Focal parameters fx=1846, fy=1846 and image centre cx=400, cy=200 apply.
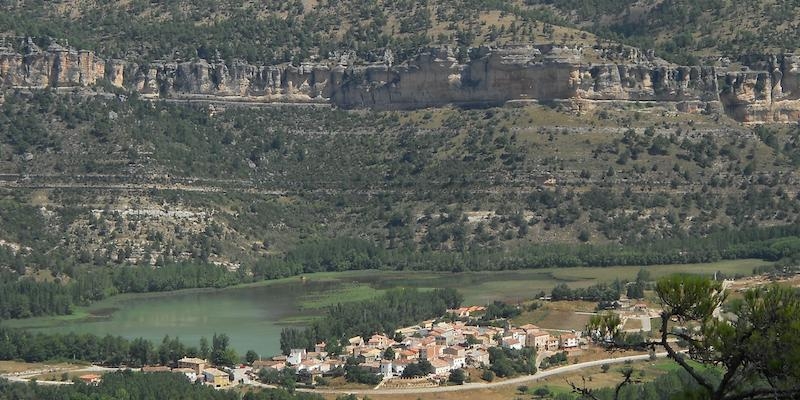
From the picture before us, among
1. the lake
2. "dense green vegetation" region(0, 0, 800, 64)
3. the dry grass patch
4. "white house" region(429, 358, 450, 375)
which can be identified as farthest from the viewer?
"dense green vegetation" region(0, 0, 800, 64)

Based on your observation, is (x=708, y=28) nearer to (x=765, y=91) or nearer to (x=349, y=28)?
(x=765, y=91)

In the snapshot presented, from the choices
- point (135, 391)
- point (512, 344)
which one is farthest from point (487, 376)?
point (135, 391)

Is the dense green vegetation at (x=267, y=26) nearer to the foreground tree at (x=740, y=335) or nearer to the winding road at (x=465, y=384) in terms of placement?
the winding road at (x=465, y=384)

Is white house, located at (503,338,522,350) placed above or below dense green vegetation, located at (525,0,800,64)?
below

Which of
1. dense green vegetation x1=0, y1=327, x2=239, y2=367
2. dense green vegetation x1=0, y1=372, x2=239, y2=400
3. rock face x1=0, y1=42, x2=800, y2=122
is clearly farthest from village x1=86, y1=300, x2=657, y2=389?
rock face x1=0, y1=42, x2=800, y2=122

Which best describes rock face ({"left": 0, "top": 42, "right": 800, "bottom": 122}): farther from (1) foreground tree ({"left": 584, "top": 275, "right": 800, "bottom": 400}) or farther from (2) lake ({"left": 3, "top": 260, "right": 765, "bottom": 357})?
(1) foreground tree ({"left": 584, "top": 275, "right": 800, "bottom": 400})

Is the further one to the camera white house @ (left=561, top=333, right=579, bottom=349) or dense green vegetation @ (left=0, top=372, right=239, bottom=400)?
white house @ (left=561, top=333, right=579, bottom=349)

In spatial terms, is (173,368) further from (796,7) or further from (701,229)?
(796,7)

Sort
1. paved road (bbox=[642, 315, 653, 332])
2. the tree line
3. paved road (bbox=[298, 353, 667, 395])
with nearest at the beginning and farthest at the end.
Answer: paved road (bbox=[298, 353, 667, 395]), paved road (bbox=[642, 315, 653, 332]), the tree line

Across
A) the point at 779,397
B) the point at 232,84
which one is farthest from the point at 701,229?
the point at 779,397
